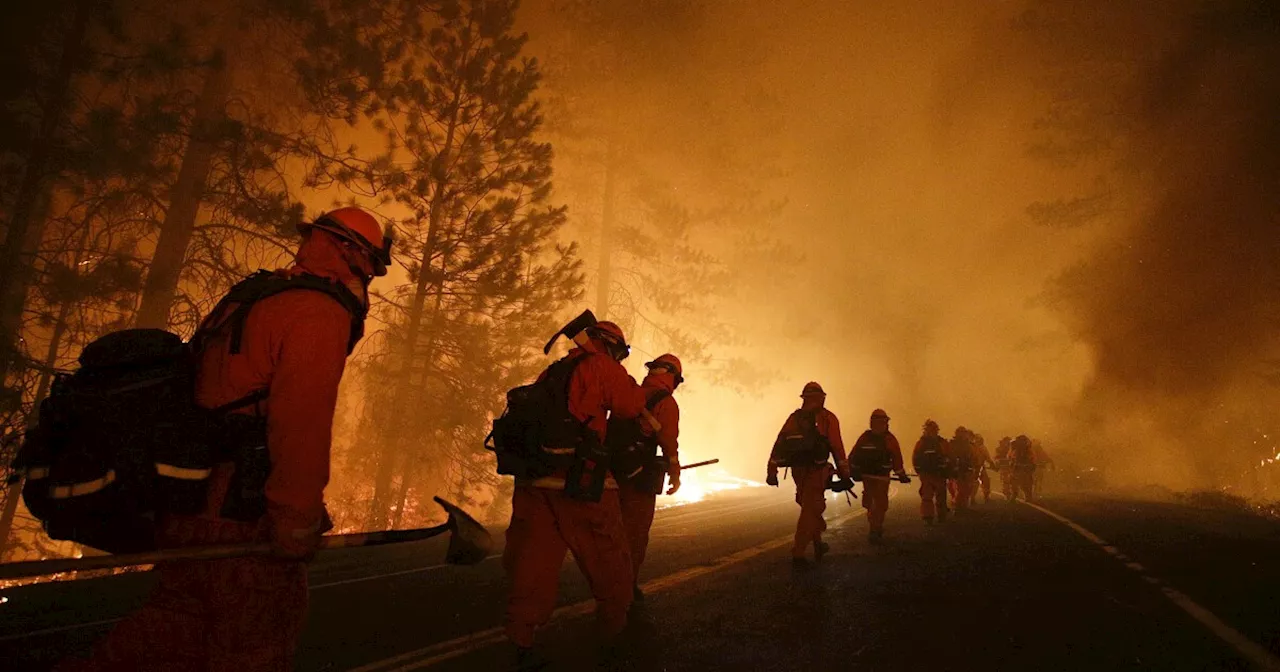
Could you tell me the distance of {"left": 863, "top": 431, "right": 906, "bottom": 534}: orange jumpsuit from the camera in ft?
33.5

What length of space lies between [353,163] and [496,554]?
23.9 ft

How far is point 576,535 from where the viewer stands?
4.21 meters

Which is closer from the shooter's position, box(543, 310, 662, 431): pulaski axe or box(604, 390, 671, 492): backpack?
box(543, 310, 662, 431): pulaski axe

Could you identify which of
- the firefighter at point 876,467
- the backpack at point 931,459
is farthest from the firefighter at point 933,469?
the firefighter at point 876,467

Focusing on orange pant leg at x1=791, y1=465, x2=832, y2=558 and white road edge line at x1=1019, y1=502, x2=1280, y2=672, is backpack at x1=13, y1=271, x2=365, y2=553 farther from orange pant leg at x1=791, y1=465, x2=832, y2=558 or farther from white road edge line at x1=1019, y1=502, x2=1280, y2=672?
orange pant leg at x1=791, y1=465, x2=832, y2=558

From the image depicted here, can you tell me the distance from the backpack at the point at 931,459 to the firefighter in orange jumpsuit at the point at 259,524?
13600 mm

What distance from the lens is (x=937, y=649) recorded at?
420cm

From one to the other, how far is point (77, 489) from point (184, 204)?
10.0 meters

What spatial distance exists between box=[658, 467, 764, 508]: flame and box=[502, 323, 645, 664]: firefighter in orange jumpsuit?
43.5ft

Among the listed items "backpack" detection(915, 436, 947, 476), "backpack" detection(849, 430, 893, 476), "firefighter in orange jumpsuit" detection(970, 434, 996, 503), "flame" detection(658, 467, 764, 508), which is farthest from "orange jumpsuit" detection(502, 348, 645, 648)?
"firefighter in orange jumpsuit" detection(970, 434, 996, 503)

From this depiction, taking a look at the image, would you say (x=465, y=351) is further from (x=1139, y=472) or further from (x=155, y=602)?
(x=1139, y=472)

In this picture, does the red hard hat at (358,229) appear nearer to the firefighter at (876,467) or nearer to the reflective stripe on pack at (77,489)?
the reflective stripe on pack at (77,489)

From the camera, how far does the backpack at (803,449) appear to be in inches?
323

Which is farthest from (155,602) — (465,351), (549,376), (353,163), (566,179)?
(566,179)
